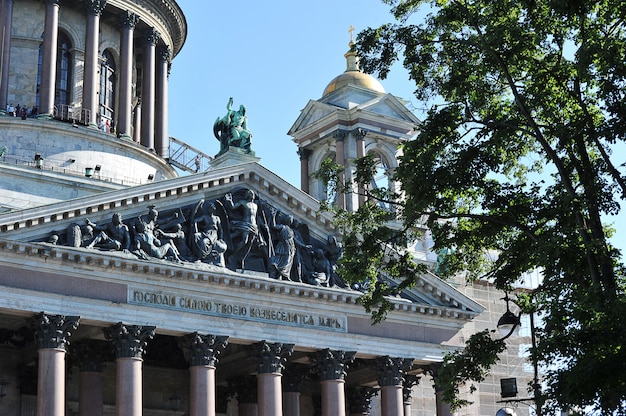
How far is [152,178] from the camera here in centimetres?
4947

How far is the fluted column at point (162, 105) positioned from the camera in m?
54.4

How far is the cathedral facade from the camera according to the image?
33.3 m

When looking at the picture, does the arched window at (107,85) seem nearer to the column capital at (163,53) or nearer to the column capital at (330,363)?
the column capital at (163,53)

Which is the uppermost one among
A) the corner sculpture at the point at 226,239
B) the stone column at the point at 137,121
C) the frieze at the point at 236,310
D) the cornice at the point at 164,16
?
the cornice at the point at 164,16

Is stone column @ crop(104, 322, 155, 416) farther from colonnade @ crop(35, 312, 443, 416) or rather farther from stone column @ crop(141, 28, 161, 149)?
stone column @ crop(141, 28, 161, 149)

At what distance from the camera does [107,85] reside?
52.7m

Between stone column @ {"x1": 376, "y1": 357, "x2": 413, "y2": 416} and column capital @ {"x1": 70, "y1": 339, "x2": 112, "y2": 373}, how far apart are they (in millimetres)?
9587

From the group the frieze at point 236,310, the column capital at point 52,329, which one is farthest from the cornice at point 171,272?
the column capital at point 52,329

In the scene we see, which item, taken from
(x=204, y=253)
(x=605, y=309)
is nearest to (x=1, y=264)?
(x=204, y=253)

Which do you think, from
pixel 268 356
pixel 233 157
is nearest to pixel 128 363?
pixel 268 356

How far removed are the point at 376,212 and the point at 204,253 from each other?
9953 mm

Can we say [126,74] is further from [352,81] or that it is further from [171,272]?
[171,272]

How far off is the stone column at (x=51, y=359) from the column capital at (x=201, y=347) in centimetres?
388

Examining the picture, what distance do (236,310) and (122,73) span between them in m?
18.4
